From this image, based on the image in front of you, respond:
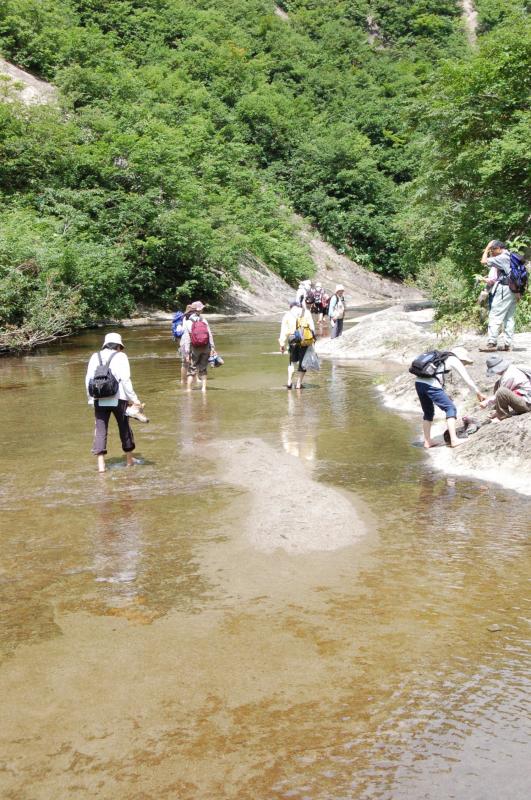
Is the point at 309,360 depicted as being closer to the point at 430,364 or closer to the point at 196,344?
the point at 196,344

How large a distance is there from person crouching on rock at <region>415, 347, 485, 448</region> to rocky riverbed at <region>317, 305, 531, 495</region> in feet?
0.82

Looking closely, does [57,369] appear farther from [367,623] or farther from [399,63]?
[399,63]

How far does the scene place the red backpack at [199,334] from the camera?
1433cm

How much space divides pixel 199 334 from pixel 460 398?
17.1 ft

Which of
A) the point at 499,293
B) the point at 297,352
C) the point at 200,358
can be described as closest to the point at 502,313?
the point at 499,293

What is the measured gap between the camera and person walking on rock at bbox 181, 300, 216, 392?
14367 millimetres

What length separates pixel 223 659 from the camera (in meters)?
4.55

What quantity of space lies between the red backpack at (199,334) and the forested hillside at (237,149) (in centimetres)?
664

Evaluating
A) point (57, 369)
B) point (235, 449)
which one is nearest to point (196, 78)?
point (57, 369)

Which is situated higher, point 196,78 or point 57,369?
point 196,78

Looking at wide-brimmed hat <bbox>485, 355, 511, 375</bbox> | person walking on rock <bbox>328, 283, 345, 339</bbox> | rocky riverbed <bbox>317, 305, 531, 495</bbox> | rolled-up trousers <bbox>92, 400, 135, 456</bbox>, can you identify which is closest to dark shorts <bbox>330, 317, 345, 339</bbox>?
person walking on rock <bbox>328, 283, 345, 339</bbox>

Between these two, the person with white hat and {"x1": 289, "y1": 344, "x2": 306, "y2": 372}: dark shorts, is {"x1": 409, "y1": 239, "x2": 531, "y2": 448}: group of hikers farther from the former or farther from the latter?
{"x1": 289, "y1": 344, "x2": 306, "y2": 372}: dark shorts

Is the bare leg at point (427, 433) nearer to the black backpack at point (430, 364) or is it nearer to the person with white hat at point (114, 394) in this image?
the black backpack at point (430, 364)

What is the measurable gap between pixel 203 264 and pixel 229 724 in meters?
32.8
